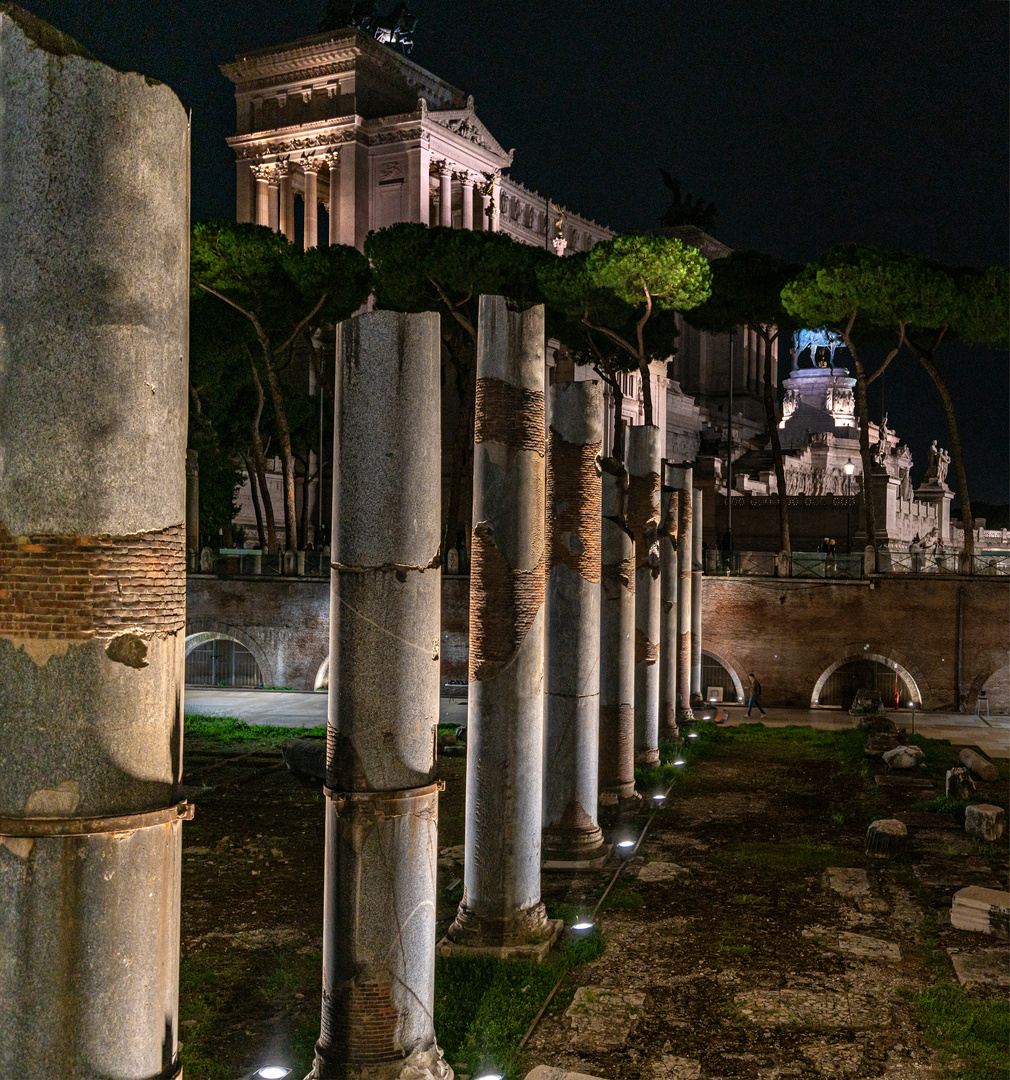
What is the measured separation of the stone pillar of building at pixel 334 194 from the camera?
45812 millimetres

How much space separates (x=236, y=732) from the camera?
60.1 ft

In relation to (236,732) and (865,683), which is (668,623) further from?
(865,683)

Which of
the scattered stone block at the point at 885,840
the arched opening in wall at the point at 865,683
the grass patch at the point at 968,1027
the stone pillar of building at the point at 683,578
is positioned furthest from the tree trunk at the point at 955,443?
the grass patch at the point at 968,1027

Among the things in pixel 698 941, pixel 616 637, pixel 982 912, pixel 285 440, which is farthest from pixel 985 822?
pixel 285 440

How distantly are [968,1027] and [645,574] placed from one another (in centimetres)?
768

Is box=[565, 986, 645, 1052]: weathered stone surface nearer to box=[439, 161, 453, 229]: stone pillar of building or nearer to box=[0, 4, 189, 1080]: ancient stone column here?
box=[0, 4, 189, 1080]: ancient stone column

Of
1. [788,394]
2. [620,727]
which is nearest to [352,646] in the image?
[620,727]

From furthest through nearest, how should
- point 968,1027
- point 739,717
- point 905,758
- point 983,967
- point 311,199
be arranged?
point 311,199 < point 739,717 < point 905,758 < point 983,967 < point 968,1027

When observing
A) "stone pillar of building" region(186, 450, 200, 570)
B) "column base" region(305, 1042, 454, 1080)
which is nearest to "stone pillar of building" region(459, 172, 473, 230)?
"stone pillar of building" region(186, 450, 200, 570)

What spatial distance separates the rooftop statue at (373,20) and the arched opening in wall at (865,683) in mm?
37074

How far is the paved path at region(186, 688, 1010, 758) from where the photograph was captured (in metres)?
19.5

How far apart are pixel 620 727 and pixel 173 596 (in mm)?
8722

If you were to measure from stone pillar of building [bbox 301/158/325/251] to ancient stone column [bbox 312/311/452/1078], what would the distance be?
4270 centimetres

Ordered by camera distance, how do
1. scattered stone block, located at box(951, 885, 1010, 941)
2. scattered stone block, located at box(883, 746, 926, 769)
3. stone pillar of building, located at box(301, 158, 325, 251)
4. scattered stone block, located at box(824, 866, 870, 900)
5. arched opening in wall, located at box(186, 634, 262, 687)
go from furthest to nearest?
stone pillar of building, located at box(301, 158, 325, 251) → arched opening in wall, located at box(186, 634, 262, 687) → scattered stone block, located at box(883, 746, 926, 769) → scattered stone block, located at box(824, 866, 870, 900) → scattered stone block, located at box(951, 885, 1010, 941)
